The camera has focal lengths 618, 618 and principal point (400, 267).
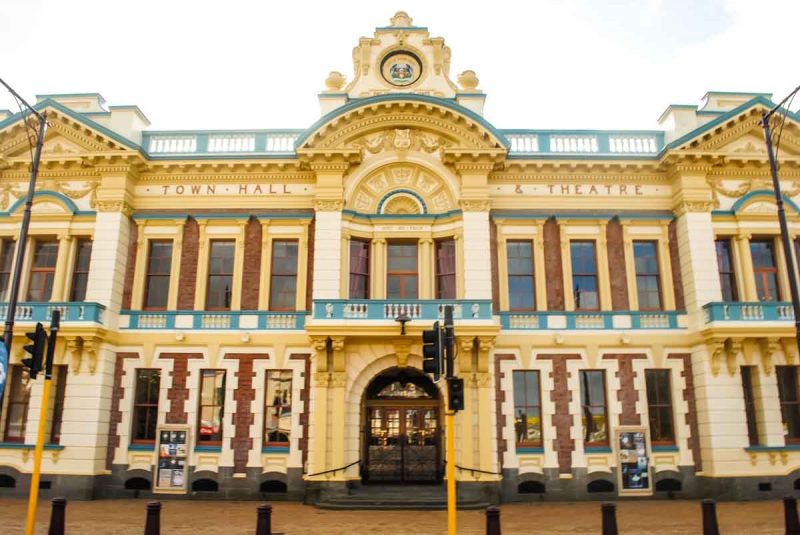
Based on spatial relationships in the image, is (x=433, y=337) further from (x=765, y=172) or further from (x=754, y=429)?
(x=765, y=172)

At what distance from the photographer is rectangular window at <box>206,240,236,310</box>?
21.7m

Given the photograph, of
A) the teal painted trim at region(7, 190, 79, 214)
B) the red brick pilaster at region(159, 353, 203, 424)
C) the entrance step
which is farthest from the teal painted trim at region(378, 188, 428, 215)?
the teal painted trim at region(7, 190, 79, 214)

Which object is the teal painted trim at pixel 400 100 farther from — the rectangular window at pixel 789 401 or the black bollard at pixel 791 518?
the black bollard at pixel 791 518

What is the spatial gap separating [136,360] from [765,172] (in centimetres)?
2299

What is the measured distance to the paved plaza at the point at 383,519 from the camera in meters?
14.3

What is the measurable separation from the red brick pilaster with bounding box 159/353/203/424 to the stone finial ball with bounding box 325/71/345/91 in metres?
10.8

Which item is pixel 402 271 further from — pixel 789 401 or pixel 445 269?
pixel 789 401

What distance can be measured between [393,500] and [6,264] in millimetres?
15973

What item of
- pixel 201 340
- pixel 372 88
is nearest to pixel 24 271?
pixel 201 340

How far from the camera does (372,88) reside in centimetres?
2284

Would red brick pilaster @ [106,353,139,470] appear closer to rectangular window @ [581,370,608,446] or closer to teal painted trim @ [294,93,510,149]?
teal painted trim @ [294,93,510,149]

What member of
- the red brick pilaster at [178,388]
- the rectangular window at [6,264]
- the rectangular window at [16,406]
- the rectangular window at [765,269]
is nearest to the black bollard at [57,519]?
the red brick pilaster at [178,388]

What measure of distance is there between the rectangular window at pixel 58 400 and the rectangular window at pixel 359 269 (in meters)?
9.93

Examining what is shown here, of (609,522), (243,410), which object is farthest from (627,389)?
(243,410)
